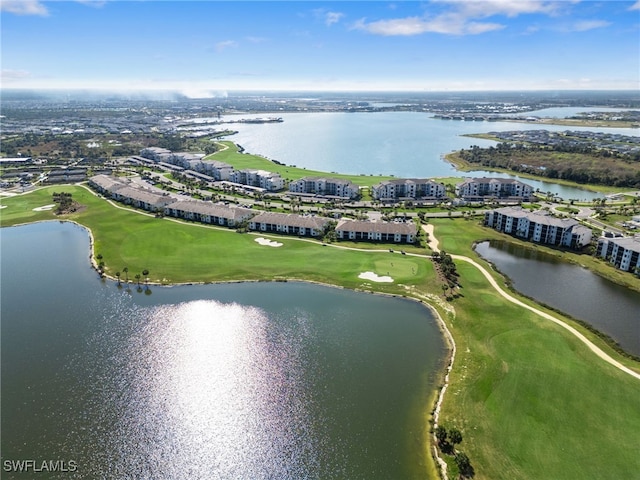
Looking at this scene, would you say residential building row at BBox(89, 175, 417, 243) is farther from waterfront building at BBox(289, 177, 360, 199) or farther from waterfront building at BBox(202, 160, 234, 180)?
waterfront building at BBox(202, 160, 234, 180)

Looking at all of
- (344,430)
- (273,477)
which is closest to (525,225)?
(344,430)

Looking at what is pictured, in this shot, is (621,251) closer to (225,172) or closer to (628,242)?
(628,242)

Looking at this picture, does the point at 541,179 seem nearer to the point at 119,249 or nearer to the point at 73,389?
the point at 119,249

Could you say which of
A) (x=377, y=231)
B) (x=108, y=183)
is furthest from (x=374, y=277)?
(x=108, y=183)

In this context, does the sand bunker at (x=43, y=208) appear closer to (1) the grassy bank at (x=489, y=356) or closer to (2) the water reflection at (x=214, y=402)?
(1) the grassy bank at (x=489, y=356)

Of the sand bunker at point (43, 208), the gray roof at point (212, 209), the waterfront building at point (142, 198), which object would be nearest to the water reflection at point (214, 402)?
the gray roof at point (212, 209)
